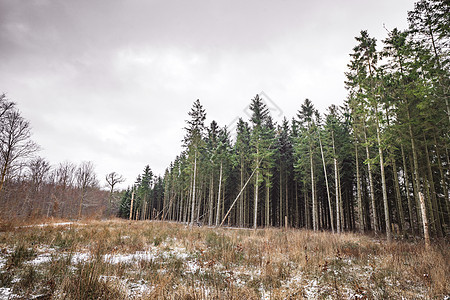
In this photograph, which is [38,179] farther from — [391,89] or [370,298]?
[391,89]

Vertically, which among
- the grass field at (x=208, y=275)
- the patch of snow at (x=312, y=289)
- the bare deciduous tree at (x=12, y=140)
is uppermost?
the bare deciduous tree at (x=12, y=140)

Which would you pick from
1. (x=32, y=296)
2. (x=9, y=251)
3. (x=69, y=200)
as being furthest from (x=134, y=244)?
(x=69, y=200)

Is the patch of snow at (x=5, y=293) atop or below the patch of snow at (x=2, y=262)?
atop

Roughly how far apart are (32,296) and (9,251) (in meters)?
4.95

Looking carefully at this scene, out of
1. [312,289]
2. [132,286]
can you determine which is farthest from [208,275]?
[312,289]

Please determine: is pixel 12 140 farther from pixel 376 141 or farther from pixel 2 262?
pixel 376 141

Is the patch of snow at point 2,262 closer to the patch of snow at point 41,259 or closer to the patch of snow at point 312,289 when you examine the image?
the patch of snow at point 41,259

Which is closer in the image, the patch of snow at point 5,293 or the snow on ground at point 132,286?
the patch of snow at point 5,293

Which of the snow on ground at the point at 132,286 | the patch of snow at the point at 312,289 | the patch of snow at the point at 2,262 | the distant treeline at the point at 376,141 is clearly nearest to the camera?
the snow on ground at the point at 132,286

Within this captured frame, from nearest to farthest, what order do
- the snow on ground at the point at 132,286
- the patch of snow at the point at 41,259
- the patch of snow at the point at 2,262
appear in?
the snow on ground at the point at 132,286 → the patch of snow at the point at 2,262 → the patch of snow at the point at 41,259

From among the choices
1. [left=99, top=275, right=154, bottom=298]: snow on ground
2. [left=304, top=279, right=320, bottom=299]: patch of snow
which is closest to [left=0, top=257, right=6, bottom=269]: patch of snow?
[left=99, top=275, right=154, bottom=298]: snow on ground

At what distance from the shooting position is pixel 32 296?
3557 millimetres

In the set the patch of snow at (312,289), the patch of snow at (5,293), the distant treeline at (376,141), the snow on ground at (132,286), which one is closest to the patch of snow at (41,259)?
the patch of snow at (5,293)

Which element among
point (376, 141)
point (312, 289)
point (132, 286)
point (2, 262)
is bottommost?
point (312, 289)
